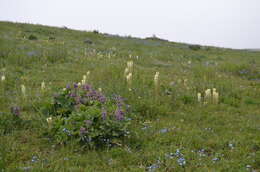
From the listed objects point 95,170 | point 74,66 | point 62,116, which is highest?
point 74,66

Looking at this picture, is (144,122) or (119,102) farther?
(119,102)

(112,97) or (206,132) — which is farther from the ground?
(112,97)

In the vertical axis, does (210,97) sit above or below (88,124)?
above

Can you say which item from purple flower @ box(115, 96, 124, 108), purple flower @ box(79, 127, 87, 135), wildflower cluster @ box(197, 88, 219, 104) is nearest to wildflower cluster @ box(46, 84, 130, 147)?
purple flower @ box(79, 127, 87, 135)

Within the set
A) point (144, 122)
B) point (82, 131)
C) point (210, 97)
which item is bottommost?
point (144, 122)

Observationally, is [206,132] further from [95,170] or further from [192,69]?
[192,69]

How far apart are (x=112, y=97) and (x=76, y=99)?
4.56ft

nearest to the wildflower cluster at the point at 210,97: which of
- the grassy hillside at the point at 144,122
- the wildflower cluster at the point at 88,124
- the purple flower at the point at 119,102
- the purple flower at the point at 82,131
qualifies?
the grassy hillside at the point at 144,122

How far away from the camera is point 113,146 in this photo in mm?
5156

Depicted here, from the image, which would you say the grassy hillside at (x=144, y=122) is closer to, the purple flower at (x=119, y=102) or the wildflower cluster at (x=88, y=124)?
the wildflower cluster at (x=88, y=124)

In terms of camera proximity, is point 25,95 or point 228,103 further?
point 228,103

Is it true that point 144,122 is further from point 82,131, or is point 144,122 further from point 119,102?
point 82,131

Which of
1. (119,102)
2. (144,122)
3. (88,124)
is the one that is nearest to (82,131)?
(88,124)

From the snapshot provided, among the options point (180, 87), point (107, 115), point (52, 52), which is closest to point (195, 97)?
point (180, 87)
